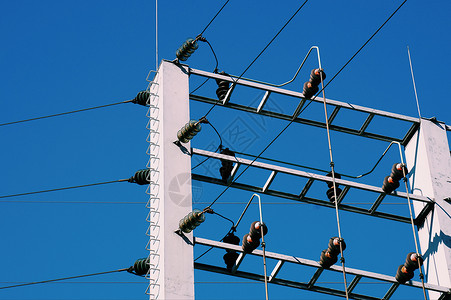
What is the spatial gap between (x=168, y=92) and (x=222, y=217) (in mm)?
2137

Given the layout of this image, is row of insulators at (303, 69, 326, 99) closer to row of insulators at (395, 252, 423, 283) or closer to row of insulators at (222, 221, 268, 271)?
row of insulators at (222, 221, 268, 271)

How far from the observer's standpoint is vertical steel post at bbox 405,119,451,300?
16547mm

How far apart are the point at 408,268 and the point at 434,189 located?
6.09ft

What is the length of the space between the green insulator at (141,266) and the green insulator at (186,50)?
3.37 metres

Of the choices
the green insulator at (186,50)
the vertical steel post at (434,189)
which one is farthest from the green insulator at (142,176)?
the vertical steel post at (434,189)

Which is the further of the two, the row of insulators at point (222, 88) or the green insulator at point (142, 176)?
the row of insulators at point (222, 88)

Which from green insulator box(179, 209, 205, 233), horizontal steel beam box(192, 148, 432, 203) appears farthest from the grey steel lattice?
green insulator box(179, 209, 205, 233)

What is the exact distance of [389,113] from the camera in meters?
17.7

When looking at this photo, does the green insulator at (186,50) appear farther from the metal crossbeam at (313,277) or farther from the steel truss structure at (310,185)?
the metal crossbeam at (313,277)

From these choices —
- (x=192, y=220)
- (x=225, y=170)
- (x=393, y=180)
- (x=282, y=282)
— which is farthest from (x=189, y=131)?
(x=393, y=180)

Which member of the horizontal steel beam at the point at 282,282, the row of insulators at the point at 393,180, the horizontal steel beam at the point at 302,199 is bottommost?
the horizontal steel beam at the point at 282,282

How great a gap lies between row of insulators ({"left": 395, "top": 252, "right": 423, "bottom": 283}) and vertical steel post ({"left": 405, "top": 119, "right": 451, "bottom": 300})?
2.13ft

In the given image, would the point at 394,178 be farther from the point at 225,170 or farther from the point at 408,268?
the point at 225,170

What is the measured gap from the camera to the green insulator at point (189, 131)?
50.3 ft
